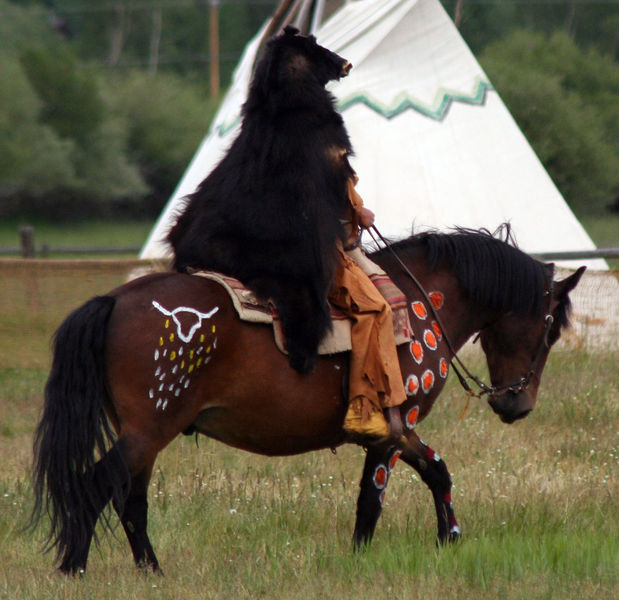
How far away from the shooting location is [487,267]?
16.8ft

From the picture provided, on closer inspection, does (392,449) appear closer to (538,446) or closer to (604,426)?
(538,446)

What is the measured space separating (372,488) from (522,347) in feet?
3.63

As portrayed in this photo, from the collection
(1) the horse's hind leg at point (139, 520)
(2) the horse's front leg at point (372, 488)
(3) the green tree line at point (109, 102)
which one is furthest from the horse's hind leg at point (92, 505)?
(3) the green tree line at point (109, 102)

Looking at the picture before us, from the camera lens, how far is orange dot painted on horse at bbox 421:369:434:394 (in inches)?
189

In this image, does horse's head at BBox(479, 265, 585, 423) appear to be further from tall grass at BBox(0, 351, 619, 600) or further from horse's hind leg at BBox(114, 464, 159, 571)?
horse's hind leg at BBox(114, 464, 159, 571)

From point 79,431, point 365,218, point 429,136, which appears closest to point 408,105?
point 429,136

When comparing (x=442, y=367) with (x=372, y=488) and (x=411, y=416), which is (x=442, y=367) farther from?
(x=372, y=488)

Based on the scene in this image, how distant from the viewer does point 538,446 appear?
22.5ft

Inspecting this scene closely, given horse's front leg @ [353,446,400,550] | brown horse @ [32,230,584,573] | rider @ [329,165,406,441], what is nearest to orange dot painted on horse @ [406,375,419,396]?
brown horse @ [32,230,584,573]

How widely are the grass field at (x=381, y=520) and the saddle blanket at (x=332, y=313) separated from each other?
0.97 metres

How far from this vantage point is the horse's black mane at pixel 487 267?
16.8 ft

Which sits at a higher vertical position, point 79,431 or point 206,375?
point 206,375

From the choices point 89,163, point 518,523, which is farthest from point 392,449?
point 89,163

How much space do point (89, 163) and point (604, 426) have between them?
40.3 metres
